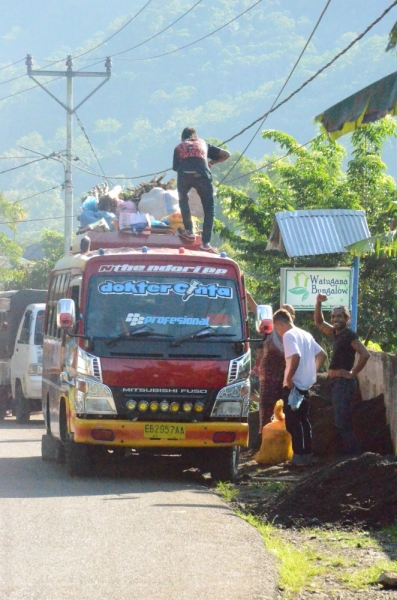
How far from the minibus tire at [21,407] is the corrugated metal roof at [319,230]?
24.6ft

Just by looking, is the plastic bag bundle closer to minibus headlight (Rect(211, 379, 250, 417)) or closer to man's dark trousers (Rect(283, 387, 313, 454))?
man's dark trousers (Rect(283, 387, 313, 454))

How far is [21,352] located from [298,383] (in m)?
10.6

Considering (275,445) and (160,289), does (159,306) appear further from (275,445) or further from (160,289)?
(275,445)

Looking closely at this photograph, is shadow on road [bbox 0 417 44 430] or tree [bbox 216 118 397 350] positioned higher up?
tree [bbox 216 118 397 350]

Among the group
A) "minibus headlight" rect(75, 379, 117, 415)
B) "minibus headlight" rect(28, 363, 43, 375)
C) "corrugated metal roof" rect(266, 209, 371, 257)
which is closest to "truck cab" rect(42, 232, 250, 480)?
"minibus headlight" rect(75, 379, 117, 415)

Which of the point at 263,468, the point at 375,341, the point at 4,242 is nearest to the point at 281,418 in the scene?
the point at 263,468

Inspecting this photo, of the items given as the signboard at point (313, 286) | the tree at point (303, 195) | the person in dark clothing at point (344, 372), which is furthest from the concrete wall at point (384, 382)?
the tree at point (303, 195)

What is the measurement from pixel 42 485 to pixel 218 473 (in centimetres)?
188

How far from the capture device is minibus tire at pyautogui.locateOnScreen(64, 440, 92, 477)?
11688 millimetres

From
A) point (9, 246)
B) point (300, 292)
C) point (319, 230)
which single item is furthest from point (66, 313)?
point (9, 246)

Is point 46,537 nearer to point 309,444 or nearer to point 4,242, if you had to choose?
point 309,444

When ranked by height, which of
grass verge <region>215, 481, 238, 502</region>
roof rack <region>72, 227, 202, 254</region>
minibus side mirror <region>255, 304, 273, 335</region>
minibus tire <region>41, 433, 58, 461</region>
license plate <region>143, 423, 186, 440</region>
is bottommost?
minibus tire <region>41, 433, 58, 461</region>

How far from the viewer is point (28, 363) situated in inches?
831

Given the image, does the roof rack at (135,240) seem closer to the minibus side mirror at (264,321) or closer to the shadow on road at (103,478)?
the minibus side mirror at (264,321)
